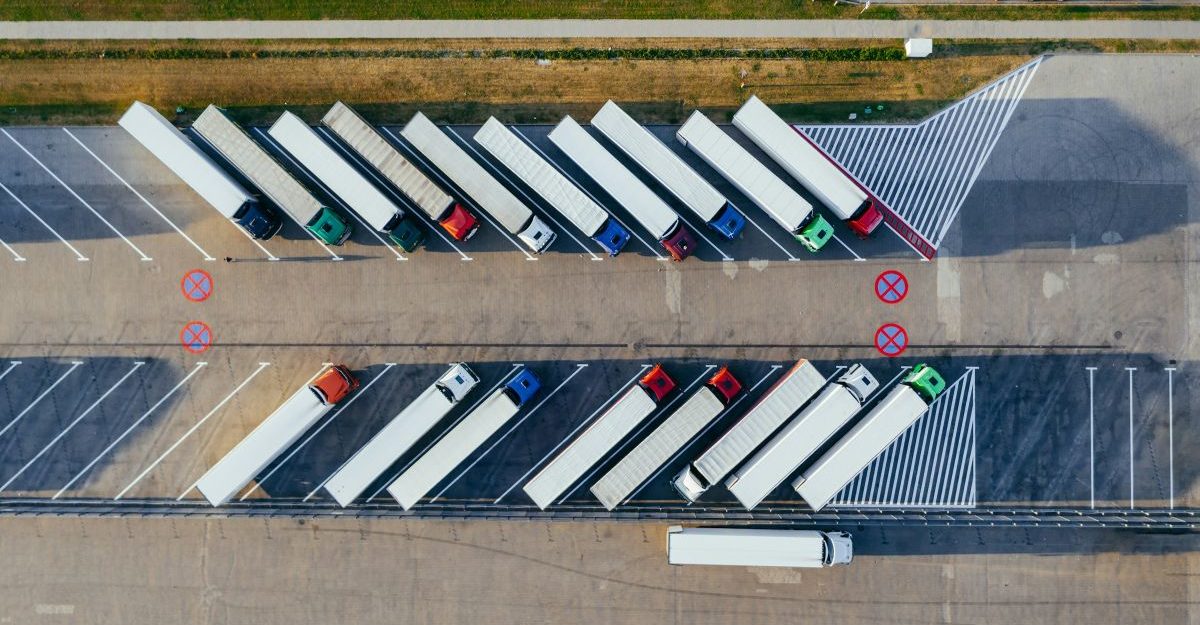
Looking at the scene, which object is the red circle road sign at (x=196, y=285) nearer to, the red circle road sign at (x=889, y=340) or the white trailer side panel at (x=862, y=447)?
the white trailer side panel at (x=862, y=447)

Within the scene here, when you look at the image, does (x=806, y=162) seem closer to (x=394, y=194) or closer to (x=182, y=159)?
(x=394, y=194)

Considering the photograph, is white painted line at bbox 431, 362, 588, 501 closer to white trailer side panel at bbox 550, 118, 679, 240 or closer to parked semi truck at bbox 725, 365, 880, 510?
white trailer side panel at bbox 550, 118, 679, 240

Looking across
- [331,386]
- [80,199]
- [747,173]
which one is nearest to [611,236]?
[747,173]

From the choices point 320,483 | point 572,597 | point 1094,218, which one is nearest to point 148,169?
point 320,483

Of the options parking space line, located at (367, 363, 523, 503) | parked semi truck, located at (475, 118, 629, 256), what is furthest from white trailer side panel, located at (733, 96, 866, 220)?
parking space line, located at (367, 363, 523, 503)

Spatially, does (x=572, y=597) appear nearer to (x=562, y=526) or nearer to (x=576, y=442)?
(x=562, y=526)
